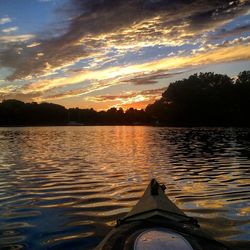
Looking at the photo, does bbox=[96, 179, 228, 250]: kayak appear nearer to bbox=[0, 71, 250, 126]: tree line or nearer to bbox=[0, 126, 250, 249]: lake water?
bbox=[0, 126, 250, 249]: lake water

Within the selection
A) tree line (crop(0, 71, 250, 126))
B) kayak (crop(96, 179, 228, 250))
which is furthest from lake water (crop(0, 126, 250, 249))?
tree line (crop(0, 71, 250, 126))

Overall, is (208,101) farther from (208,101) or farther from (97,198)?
(97,198)

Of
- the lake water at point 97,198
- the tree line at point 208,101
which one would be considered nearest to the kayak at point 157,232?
the lake water at point 97,198

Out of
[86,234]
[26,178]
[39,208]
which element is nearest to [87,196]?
[39,208]

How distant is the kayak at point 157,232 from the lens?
6473mm

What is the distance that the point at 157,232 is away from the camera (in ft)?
23.1

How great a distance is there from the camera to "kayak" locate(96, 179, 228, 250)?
6.47 meters

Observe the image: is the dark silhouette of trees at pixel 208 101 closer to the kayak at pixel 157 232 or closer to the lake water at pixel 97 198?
the lake water at pixel 97 198

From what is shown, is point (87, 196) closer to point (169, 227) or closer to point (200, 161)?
point (169, 227)

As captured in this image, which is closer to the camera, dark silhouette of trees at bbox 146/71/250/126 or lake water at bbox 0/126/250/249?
lake water at bbox 0/126/250/249

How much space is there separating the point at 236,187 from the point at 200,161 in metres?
10.8

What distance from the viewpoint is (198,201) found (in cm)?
1370

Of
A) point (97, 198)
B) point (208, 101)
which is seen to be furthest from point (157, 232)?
point (208, 101)

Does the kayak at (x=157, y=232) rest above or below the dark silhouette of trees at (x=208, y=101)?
below
